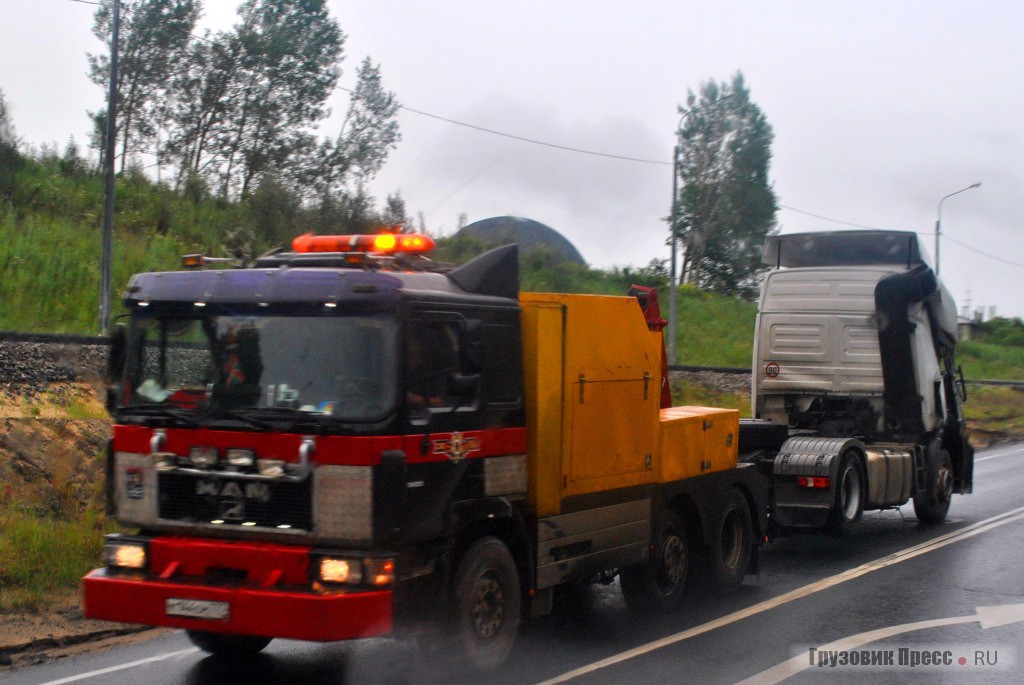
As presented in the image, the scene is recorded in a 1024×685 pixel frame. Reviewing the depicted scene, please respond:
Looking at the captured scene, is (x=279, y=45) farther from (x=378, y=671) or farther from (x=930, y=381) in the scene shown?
(x=378, y=671)

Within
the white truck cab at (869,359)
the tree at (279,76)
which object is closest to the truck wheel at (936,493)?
the white truck cab at (869,359)

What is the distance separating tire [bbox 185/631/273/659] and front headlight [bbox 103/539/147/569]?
3.27ft

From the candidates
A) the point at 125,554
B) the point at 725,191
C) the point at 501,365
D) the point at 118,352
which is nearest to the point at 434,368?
the point at 501,365

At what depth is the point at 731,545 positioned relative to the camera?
10125 mm

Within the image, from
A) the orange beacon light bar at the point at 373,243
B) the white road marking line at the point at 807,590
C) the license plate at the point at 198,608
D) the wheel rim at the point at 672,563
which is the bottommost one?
the white road marking line at the point at 807,590

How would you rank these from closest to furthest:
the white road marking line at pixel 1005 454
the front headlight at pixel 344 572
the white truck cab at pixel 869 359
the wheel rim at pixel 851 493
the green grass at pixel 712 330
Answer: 1. the front headlight at pixel 344 572
2. the wheel rim at pixel 851 493
3. the white truck cab at pixel 869 359
4. the white road marking line at pixel 1005 454
5. the green grass at pixel 712 330

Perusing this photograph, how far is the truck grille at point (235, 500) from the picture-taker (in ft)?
19.9

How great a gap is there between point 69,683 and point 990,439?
Result: 1113 inches

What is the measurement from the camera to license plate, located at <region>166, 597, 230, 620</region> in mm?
5969

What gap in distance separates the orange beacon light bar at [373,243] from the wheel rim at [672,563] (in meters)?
3.53

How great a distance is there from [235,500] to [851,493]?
8.33 metres

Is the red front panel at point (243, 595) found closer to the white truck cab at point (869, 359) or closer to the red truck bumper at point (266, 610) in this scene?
the red truck bumper at point (266, 610)

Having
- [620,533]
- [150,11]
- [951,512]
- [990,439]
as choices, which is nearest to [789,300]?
[951,512]

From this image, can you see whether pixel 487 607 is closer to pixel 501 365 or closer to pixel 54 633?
pixel 501 365
